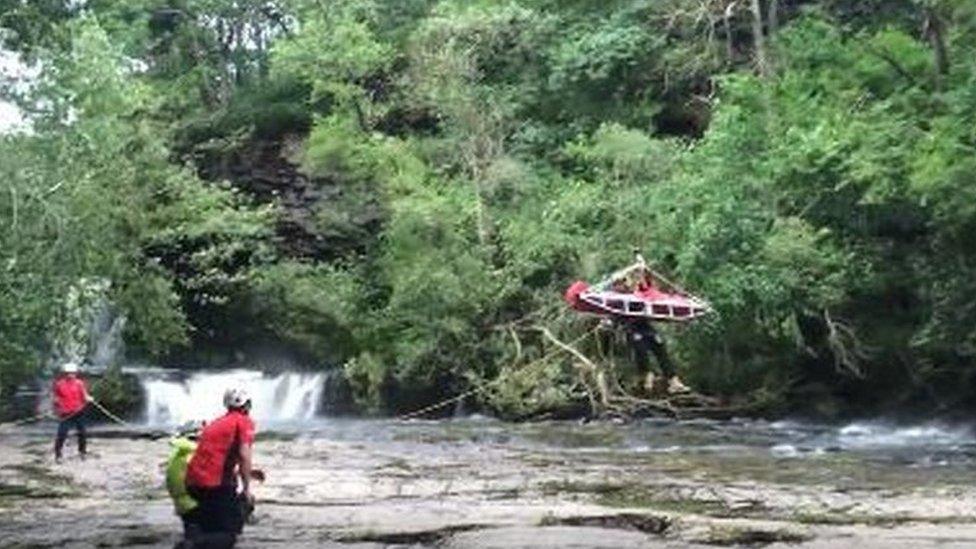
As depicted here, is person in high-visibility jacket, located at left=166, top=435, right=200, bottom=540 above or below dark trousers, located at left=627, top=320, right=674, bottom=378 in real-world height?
below

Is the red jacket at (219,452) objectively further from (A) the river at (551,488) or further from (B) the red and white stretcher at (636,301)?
(B) the red and white stretcher at (636,301)

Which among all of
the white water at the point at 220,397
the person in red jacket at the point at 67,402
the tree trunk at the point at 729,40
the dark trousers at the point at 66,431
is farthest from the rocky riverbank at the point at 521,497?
the tree trunk at the point at 729,40

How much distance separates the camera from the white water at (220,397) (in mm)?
35500

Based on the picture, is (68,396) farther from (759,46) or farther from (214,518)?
(759,46)

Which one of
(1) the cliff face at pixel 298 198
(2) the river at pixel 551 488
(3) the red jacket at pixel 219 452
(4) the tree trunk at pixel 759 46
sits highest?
(4) the tree trunk at pixel 759 46

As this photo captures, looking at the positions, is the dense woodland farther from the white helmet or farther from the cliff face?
the white helmet

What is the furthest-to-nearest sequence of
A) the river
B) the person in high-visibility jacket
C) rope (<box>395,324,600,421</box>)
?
1. rope (<box>395,324,600,421</box>)
2. the river
3. the person in high-visibility jacket

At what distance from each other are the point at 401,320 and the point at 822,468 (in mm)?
17268

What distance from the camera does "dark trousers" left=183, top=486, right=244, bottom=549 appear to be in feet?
34.5

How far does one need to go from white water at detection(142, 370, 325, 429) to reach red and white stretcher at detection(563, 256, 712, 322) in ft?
36.5

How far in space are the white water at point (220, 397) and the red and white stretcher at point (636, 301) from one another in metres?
11.1

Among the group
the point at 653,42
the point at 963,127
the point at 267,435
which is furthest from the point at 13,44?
the point at 653,42

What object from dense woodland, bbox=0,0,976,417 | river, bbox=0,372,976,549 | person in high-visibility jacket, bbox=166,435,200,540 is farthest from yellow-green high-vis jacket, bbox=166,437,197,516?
dense woodland, bbox=0,0,976,417

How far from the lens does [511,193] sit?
38125mm
